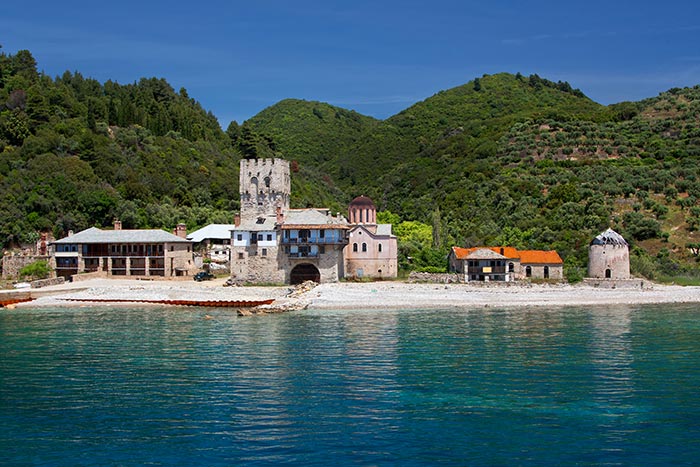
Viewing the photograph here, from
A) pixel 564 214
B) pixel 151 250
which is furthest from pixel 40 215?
pixel 564 214

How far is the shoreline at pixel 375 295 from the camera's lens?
41.3 m

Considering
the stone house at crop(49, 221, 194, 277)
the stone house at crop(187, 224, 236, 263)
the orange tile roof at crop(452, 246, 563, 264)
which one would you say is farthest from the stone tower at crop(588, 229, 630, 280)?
the stone house at crop(49, 221, 194, 277)

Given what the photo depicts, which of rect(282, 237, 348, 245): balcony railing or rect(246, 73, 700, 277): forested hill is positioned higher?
rect(246, 73, 700, 277): forested hill

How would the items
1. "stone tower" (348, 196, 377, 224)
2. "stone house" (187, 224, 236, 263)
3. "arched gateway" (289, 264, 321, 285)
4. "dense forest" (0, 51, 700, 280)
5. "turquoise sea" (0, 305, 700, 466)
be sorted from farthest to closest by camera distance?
"dense forest" (0, 51, 700, 280) < "stone house" (187, 224, 236, 263) < "stone tower" (348, 196, 377, 224) < "arched gateway" (289, 264, 321, 285) < "turquoise sea" (0, 305, 700, 466)

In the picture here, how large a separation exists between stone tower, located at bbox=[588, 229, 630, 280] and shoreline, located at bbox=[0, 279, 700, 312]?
7.27ft

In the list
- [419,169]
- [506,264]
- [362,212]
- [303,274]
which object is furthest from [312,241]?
[419,169]

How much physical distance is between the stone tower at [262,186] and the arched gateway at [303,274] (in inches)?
237

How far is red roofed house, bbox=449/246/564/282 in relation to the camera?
48031 millimetres

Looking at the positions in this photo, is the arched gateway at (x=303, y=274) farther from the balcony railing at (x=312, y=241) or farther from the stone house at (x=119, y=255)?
the stone house at (x=119, y=255)

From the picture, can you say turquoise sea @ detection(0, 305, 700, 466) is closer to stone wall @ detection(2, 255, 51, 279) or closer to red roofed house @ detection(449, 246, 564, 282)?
red roofed house @ detection(449, 246, 564, 282)

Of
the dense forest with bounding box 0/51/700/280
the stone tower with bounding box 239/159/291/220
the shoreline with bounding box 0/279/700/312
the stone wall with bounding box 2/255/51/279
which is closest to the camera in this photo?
the shoreline with bounding box 0/279/700/312

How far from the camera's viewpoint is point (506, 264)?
48250mm

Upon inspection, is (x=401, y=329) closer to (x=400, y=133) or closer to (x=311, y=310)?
(x=311, y=310)

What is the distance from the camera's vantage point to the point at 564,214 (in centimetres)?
6322
